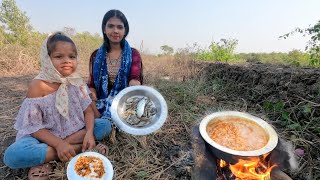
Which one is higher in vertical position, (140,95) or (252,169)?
(140,95)

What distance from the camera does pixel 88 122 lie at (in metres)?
2.19

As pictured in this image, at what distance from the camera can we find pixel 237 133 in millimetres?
1839

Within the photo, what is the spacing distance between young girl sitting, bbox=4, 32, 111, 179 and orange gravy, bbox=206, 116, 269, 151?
3.04ft

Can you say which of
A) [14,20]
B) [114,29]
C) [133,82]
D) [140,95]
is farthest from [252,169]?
[14,20]

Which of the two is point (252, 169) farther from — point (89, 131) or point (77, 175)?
point (89, 131)

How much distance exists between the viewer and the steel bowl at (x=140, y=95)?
2051 millimetres

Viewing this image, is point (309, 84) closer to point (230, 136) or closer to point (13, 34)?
point (230, 136)

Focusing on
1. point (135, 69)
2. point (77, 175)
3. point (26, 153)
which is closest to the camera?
point (77, 175)

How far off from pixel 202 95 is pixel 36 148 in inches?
99.5

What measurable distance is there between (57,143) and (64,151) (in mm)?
88

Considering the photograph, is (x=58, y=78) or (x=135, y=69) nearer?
(x=58, y=78)

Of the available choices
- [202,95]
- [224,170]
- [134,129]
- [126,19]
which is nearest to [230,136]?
[224,170]

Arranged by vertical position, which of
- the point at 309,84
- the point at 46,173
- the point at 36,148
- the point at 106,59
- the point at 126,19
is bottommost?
the point at 46,173

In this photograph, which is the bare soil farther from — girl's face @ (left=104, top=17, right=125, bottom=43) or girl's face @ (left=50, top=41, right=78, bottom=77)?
girl's face @ (left=104, top=17, right=125, bottom=43)
